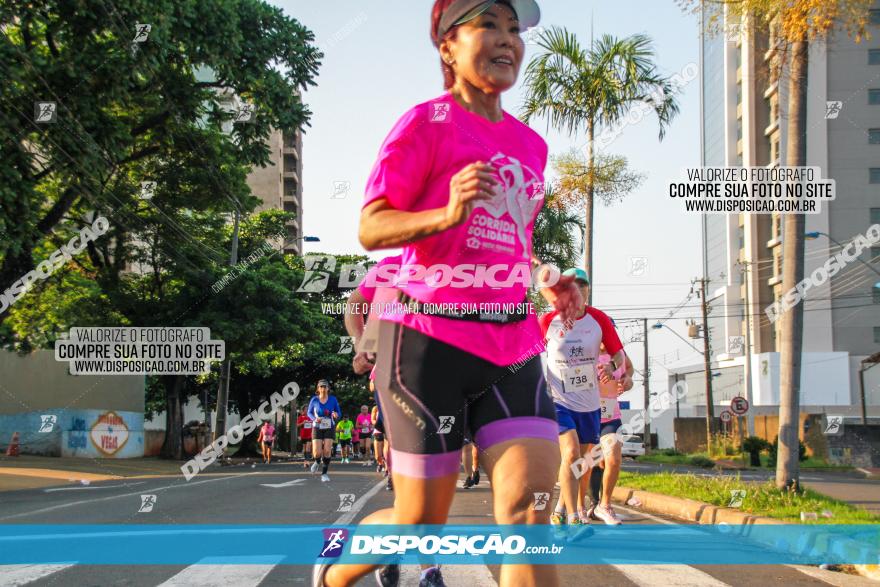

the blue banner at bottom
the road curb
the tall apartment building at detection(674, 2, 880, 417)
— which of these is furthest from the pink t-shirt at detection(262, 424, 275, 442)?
the tall apartment building at detection(674, 2, 880, 417)

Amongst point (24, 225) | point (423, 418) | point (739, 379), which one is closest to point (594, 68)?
point (24, 225)

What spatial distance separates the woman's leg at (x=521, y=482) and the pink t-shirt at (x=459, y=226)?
0.28 m

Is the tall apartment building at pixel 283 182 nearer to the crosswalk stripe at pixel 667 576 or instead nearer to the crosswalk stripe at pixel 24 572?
the crosswalk stripe at pixel 24 572

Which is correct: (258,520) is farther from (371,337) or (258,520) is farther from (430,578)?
(371,337)

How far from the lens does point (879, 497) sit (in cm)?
1284

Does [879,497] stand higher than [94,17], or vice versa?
[94,17]

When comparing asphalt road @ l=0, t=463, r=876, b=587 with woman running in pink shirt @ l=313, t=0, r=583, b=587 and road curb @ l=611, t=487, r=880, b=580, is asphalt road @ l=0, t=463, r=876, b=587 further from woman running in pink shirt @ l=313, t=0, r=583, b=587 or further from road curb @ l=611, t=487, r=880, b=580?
woman running in pink shirt @ l=313, t=0, r=583, b=587

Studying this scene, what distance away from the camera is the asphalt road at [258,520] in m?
5.74

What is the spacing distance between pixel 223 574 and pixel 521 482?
11.5 feet

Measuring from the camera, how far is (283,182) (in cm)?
9719

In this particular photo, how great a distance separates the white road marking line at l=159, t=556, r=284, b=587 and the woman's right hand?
3.56 m

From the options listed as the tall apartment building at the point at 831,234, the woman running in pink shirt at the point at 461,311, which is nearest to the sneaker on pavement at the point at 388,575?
the woman running in pink shirt at the point at 461,311

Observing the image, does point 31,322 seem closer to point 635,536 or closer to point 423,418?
point 635,536

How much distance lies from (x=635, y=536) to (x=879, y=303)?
55553 millimetres
